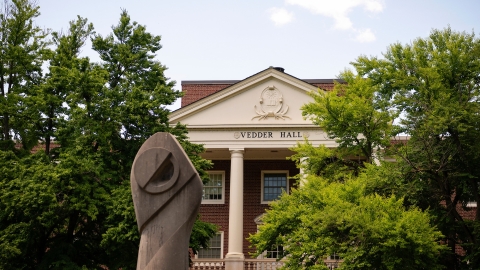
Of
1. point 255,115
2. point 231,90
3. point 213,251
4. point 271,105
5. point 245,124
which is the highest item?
point 231,90

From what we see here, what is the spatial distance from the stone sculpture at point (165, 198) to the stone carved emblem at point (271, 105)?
28.9 meters

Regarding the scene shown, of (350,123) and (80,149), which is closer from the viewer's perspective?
(80,149)

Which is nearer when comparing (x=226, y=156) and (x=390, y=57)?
(x=390, y=57)

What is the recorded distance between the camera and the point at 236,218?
38969mm

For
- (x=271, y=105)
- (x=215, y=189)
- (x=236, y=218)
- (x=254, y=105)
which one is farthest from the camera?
(x=215, y=189)

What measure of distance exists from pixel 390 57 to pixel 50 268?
51.5 feet

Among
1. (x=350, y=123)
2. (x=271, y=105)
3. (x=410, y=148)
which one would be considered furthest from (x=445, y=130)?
(x=271, y=105)

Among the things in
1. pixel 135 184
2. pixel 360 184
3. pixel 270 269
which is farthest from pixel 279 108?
pixel 135 184

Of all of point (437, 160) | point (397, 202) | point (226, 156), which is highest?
point (226, 156)

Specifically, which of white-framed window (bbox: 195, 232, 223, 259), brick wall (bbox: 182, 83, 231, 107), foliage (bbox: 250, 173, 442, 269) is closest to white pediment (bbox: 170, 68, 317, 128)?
brick wall (bbox: 182, 83, 231, 107)

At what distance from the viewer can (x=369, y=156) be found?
97.8 ft

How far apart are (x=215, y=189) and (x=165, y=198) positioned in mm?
32315

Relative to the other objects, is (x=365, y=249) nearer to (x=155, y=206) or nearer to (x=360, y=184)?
(x=360, y=184)

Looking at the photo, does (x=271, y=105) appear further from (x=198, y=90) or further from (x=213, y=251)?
(x=213, y=251)
